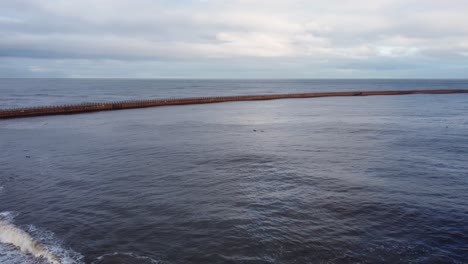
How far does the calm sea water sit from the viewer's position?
61.3ft

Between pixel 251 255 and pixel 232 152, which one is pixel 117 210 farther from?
pixel 232 152

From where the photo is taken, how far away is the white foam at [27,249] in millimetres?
17438

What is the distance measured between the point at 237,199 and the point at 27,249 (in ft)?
44.1

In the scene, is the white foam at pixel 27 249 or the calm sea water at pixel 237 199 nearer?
the white foam at pixel 27 249

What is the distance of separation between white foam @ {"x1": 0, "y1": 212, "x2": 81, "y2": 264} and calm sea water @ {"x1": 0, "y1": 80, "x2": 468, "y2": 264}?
4.1 inches

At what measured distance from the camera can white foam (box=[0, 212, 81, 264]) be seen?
17.4 m

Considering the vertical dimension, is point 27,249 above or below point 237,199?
below

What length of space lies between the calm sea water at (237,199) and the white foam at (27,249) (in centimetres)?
10

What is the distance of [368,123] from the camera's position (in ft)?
223

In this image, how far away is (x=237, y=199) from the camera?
85.4 feet

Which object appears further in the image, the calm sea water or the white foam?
the calm sea water

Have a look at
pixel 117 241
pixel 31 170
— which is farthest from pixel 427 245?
pixel 31 170

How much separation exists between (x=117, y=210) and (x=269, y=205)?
410 inches

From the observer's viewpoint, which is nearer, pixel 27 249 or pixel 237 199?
pixel 27 249
